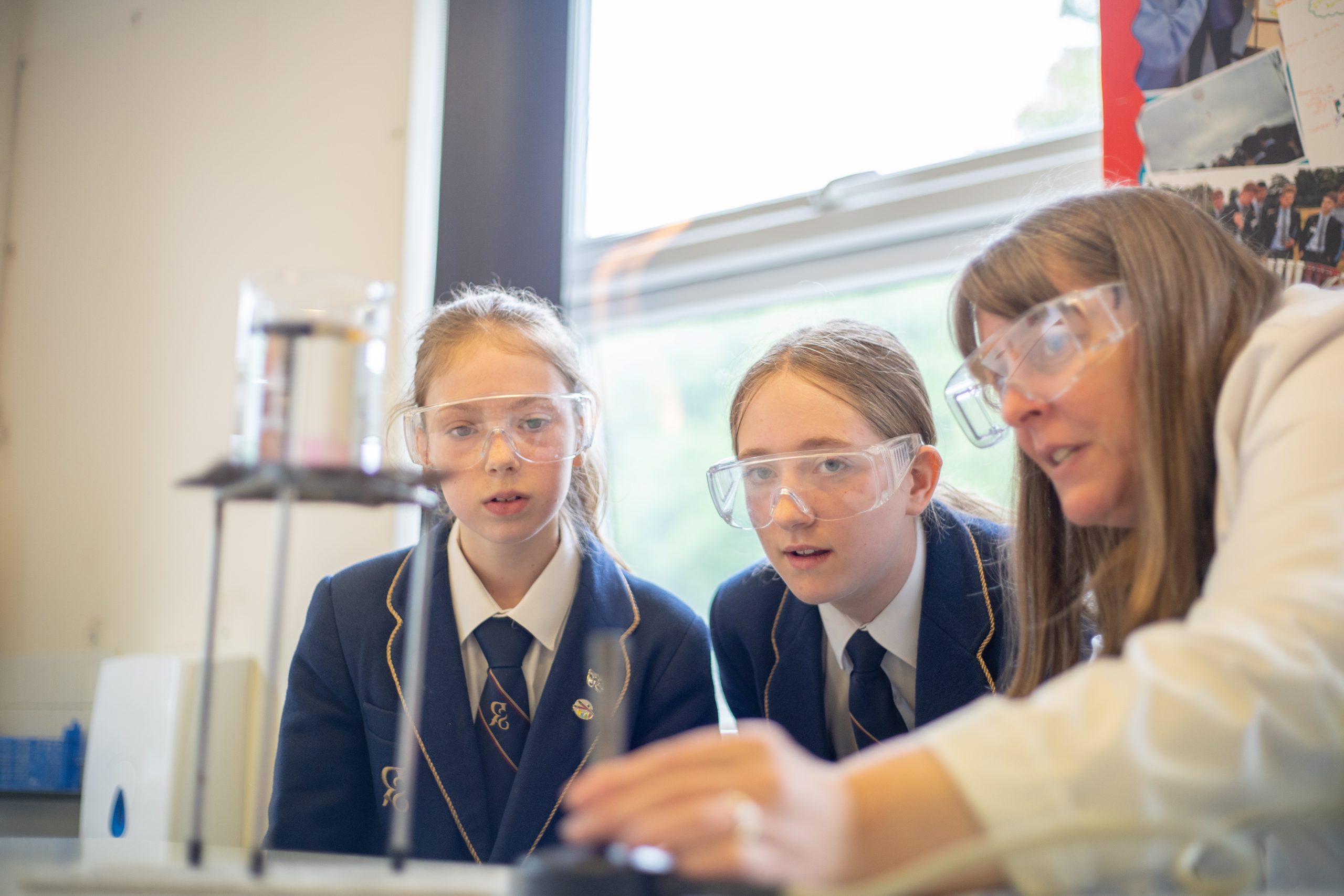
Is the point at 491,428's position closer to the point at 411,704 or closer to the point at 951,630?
the point at 951,630

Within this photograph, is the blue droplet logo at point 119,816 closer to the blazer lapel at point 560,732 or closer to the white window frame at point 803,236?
the blazer lapel at point 560,732

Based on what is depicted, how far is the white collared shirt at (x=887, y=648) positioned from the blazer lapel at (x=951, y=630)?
0.08 ft

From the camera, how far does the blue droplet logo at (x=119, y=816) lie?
196 cm

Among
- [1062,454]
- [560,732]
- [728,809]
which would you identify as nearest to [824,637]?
[560,732]

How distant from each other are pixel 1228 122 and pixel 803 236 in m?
0.91

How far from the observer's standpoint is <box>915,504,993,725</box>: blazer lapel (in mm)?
1446

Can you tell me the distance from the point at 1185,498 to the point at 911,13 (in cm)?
169

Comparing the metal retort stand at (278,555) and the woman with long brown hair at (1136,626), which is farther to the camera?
the metal retort stand at (278,555)

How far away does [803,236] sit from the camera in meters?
2.29

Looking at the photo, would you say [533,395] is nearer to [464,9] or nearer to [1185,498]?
[1185,498]

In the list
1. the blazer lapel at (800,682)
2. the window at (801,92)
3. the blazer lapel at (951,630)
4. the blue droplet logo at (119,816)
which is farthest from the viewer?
the window at (801,92)

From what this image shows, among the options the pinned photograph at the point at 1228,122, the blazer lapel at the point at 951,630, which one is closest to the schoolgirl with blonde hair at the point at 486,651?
the blazer lapel at the point at 951,630

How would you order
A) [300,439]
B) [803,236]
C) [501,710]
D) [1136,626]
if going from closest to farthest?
[300,439] < [1136,626] < [501,710] < [803,236]

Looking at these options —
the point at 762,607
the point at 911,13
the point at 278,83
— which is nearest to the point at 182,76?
the point at 278,83
